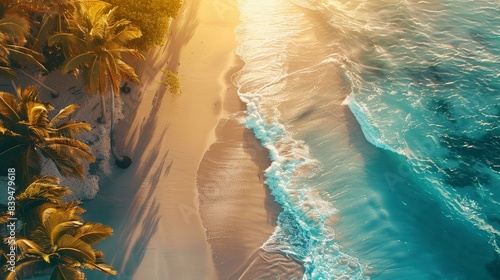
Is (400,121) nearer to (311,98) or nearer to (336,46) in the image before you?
(311,98)

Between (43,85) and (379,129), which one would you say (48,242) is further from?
(379,129)

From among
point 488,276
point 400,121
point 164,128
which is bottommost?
point 488,276

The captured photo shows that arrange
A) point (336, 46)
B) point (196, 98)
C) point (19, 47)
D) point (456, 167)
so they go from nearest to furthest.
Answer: point (19, 47) → point (456, 167) → point (196, 98) → point (336, 46)

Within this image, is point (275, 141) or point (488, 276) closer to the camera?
point (488, 276)

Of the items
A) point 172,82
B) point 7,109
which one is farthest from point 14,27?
point 172,82

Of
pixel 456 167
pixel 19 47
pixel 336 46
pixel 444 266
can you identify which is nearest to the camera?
Answer: pixel 19 47

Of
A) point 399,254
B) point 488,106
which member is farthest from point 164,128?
point 488,106

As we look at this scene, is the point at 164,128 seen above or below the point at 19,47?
below
